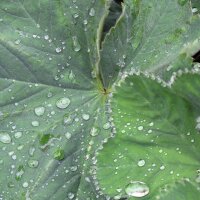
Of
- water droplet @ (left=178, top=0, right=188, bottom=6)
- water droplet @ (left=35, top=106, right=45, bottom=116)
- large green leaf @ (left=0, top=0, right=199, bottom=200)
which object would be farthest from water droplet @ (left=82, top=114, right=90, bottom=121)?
water droplet @ (left=178, top=0, right=188, bottom=6)

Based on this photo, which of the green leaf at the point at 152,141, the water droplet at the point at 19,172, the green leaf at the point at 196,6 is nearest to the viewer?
the green leaf at the point at 152,141

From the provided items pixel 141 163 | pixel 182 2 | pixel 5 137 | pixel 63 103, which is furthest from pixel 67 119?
pixel 182 2

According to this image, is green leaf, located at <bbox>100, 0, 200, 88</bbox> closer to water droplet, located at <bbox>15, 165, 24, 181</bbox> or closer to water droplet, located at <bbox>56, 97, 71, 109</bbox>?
water droplet, located at <bbox>56, 97, 71, 109</bbox>

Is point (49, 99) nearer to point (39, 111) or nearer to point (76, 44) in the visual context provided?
point (39, 111)

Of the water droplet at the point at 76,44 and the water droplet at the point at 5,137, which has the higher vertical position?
the water droplet at the point at 76,44

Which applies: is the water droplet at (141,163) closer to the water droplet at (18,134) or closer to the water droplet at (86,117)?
the water droplet at (86,117)

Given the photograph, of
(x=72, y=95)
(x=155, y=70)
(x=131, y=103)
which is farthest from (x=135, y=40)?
(x=131, y=103)

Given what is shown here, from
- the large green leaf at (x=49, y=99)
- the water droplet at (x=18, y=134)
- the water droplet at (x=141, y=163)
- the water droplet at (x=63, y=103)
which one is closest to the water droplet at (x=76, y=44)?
the large green leaf at (x=49, y=99)
